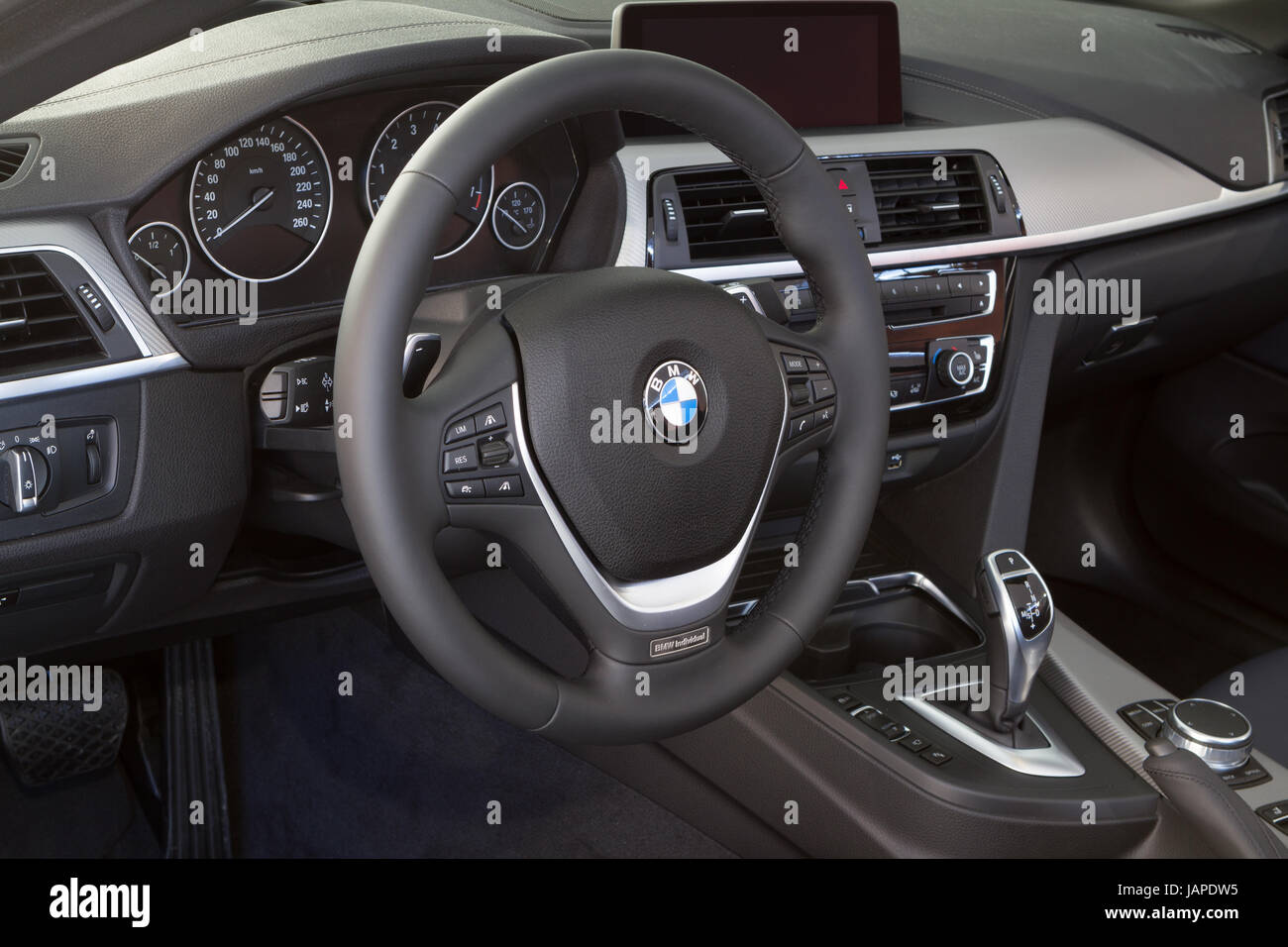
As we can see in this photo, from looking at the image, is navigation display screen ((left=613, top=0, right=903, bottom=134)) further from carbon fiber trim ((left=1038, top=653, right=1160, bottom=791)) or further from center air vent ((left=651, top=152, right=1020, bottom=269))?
carbon fiber trim ((left=1038, top=653, right=1160, bottom=791))

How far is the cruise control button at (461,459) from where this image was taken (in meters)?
0.99

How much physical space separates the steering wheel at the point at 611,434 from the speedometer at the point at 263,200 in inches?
12.8

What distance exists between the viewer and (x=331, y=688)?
1.93m

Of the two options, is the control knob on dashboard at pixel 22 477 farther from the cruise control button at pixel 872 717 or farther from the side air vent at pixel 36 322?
the cruise control button at pixel 872 717

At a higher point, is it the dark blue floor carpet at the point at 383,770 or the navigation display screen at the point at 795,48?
the navigation display screen at the point at 795,48

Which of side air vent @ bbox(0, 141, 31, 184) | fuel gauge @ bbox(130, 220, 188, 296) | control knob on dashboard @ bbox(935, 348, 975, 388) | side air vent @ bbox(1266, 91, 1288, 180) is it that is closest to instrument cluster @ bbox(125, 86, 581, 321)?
fuel gauge @ bbox(130, 220, 188, 296)

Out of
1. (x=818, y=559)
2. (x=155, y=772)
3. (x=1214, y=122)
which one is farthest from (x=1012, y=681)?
(x=155, y=772)

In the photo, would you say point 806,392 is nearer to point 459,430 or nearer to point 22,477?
point 459,430

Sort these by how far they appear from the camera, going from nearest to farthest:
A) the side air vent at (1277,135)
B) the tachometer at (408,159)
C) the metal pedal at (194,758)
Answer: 1. the tachometer at (408,159)
2. the metal pedal at (194,758)
3. the side air vent at (1277,135)

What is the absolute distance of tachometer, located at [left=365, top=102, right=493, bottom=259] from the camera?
1.34 metres

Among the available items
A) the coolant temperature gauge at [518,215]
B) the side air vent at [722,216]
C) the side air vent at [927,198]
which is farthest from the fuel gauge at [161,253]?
the side air vent at [927,198]

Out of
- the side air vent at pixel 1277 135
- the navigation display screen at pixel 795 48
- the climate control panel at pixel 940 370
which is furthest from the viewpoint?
the side air vent at pixel 1277 135

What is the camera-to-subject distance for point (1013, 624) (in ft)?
4.72

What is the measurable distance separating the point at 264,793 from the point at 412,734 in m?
0.24
